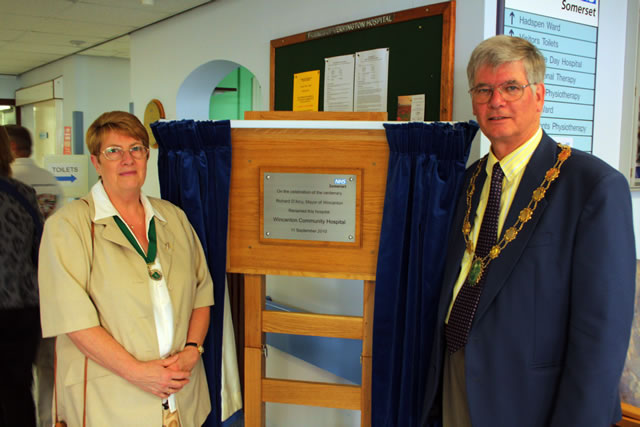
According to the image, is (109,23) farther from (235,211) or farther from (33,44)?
(235,211)

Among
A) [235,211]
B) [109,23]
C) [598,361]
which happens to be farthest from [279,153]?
[109,23]

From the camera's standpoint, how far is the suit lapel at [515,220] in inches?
51.7

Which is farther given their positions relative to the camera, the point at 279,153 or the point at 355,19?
the point at 355,19

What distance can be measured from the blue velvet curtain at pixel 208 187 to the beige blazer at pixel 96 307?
0.25 meters

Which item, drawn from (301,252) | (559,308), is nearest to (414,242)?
(301,252)

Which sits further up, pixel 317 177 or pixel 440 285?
pixel 317 177

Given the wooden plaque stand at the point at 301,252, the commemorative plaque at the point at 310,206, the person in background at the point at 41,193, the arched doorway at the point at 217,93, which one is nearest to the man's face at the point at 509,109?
the wooden plaque stand at the point at 301,252

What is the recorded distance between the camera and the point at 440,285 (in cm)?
163

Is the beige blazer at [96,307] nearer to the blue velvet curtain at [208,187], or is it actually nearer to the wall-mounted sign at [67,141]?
the blue velvet curtain at [208,187]

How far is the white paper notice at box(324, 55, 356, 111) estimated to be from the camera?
2.87 meters

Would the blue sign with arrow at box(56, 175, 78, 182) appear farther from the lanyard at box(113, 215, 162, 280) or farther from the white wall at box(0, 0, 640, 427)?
the lanyard at box(113, 215, 162, 280)

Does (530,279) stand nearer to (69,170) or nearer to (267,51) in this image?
(267,51)

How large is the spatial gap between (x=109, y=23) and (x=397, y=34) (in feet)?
12.0

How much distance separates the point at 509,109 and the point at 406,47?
1336 mm
